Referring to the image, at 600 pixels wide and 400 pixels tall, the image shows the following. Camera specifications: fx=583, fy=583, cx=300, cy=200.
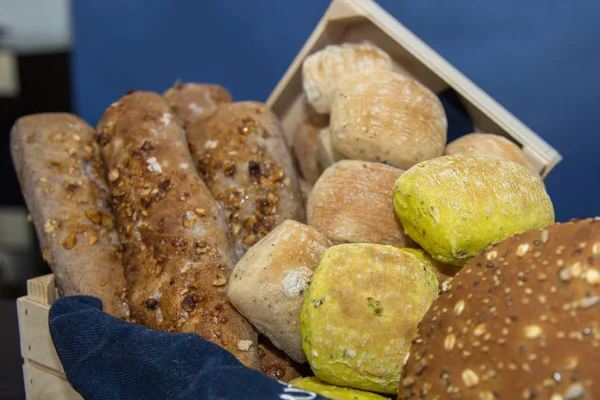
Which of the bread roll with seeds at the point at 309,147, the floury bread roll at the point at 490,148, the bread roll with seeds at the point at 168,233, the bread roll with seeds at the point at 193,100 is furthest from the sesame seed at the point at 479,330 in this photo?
the bread roll with seeds at the point at 193,100

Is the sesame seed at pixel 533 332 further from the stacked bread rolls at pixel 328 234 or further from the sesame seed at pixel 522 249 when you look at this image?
the sesame seed at pixel 522 249

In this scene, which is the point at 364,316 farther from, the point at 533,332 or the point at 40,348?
the point at 40,348

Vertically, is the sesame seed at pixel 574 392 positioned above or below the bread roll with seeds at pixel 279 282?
above

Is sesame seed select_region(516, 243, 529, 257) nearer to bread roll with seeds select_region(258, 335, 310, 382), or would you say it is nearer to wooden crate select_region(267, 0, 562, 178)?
bread roll with seeds select_region(258, 335, 310, 382)

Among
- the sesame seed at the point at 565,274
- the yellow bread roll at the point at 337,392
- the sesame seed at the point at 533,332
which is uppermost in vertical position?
the sesame seed at the point at 565,274

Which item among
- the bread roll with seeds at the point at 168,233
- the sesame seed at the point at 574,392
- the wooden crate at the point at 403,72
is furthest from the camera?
the wooden crate at the point at 403,72

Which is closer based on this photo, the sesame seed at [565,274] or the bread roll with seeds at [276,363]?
the sesame seed at [565,274]
